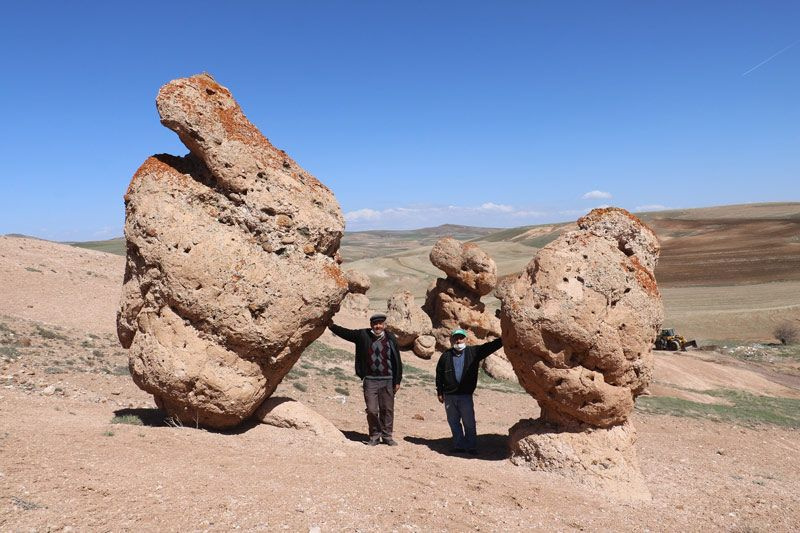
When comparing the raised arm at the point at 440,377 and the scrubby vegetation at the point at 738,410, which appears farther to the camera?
the scrubby vegetation at the point at 738,410

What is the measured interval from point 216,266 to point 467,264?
55.7 feet

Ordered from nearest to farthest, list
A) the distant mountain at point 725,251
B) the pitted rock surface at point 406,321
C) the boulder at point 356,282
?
the pitted rock surface at point 406,321, the boulder at point 356,282, the distant mountain at point 725,251

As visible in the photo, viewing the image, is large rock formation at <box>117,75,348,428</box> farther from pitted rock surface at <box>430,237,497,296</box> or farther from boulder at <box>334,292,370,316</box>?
boulder at <box>334,292,370,316</box>

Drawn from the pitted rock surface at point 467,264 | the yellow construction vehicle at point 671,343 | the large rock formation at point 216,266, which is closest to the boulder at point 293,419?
the large rock formation at point 216,266

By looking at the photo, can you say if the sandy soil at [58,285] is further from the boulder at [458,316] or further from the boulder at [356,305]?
the boulder at [458,316]

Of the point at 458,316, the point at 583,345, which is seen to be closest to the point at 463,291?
the point at 458,316

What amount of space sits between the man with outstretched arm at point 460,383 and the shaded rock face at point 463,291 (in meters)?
14.1

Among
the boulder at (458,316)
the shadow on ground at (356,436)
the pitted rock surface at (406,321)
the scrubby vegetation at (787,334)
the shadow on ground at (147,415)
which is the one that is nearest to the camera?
the shadow on ground at (147,415)

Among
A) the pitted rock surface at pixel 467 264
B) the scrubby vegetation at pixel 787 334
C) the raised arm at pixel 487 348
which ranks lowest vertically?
the scrubby vegetation at pixel 787 334

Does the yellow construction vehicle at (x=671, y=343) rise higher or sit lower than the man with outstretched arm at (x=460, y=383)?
lower

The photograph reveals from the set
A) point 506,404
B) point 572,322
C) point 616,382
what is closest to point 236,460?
point 572,322

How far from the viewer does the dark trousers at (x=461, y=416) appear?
963 centimetres

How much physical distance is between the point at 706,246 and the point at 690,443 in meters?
79.2

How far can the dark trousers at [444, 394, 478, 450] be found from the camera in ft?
31.6
